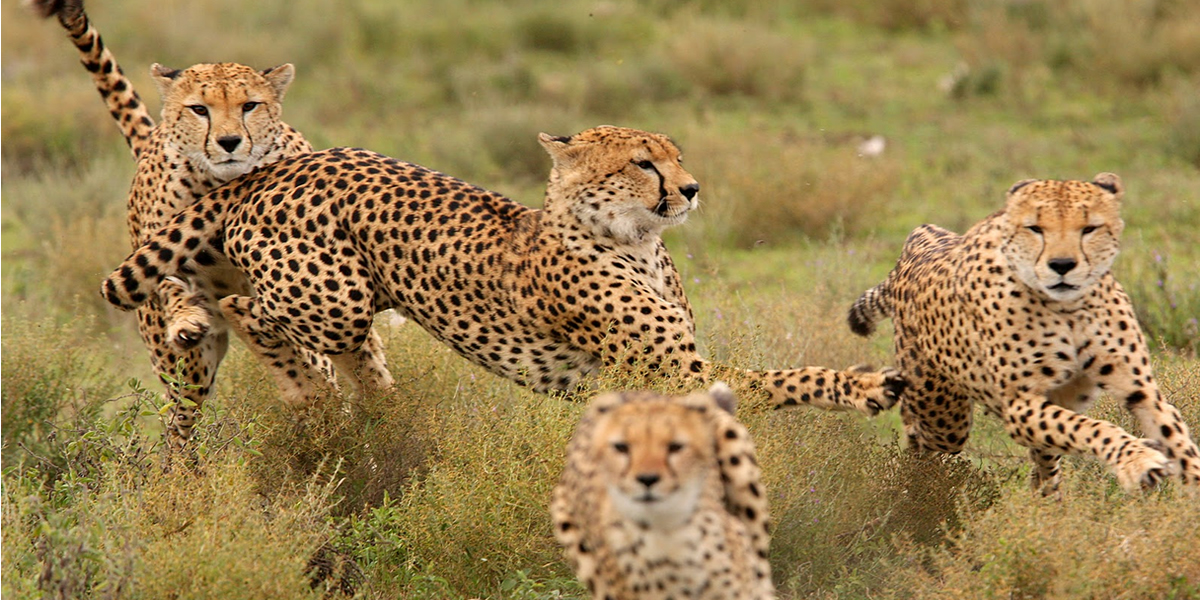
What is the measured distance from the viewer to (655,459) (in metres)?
2.84

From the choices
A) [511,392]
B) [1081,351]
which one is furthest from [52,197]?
[1081,351]

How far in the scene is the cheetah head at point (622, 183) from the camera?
459 centimetres

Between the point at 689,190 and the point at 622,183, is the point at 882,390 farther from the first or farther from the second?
the point at 622,183

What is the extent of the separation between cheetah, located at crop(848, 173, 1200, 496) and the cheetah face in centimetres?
145

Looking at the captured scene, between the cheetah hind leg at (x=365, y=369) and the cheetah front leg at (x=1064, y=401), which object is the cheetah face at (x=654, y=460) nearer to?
the cheetah front leg at (x=1064, y=401)

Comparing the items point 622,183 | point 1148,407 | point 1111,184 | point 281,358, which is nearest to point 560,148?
point 622,183

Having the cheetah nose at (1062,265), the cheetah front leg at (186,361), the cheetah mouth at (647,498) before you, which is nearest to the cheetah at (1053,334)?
the cheetah nose at (1062,265)

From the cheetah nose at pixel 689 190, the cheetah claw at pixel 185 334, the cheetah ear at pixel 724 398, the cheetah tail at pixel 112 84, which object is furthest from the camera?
the cheetah tail at pixel 112 84

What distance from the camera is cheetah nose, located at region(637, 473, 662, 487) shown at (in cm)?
282

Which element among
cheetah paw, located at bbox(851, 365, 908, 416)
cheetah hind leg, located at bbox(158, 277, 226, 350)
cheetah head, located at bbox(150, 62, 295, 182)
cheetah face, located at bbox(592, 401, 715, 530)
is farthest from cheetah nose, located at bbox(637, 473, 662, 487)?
cheetah head, located at bbox(150, 62, 295, 182)

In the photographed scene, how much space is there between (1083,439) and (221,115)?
104 inches

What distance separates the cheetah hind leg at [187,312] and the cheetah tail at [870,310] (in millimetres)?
2093

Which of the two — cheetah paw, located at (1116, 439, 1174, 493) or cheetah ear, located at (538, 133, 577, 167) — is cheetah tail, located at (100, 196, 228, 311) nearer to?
cheetah ear, located at (538, 133, 577, 167)

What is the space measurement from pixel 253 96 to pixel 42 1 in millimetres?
1070
